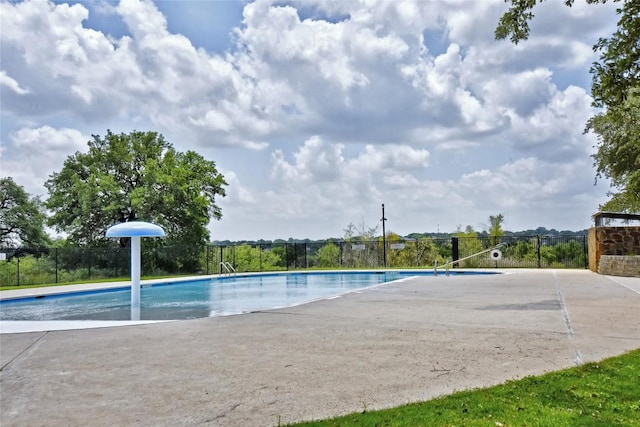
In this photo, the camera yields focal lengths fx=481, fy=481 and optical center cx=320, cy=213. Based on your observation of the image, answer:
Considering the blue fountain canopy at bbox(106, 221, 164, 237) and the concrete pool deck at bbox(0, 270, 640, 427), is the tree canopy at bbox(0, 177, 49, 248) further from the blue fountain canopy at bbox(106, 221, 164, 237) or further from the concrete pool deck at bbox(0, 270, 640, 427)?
the concrete pool deck at bbox(0, 270, 640, 427)

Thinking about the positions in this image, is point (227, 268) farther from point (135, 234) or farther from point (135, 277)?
point (135, 234)

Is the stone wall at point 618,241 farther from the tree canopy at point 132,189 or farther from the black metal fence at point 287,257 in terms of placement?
the tree canopy at point 132,189

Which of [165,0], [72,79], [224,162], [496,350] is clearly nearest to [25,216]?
[224,162]

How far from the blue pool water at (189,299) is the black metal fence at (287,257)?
3.40 meters

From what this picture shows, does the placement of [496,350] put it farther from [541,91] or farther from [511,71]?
[541,91]

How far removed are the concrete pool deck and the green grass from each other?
0.25m

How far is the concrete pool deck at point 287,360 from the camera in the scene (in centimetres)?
368

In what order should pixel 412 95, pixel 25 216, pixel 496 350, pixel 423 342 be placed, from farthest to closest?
pixel 25 216 → pixel 412 95 → pixel 423 342 → pixel 496 350

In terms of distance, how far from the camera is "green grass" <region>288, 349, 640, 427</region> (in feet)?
9.95

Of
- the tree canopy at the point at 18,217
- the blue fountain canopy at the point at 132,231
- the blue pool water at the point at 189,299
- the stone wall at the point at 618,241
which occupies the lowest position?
the blue pool water at the point at 189,299

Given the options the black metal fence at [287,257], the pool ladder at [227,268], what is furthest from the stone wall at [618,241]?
the pool ladder at [227,268]

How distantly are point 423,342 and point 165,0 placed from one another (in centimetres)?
1349

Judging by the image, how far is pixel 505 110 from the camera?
18.8 metres

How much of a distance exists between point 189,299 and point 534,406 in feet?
39.3
